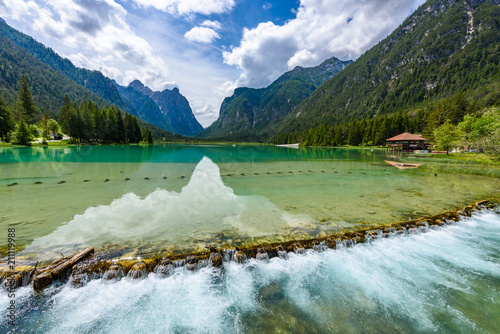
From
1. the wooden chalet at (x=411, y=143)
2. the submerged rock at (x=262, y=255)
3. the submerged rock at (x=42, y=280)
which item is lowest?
the submerged rock at (x=262, y=255)

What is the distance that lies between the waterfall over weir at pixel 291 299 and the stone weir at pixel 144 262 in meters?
0.23

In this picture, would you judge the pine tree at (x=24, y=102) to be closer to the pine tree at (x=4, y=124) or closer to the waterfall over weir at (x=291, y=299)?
the pine tree at (x=4, y=124)

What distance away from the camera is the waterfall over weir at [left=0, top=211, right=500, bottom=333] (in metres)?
5.35

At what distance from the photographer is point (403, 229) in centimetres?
1113

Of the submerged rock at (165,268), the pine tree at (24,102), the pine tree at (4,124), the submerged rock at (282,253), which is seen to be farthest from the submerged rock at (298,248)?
the pine tree at (24,102)

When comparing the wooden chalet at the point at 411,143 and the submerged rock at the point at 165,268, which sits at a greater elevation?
the wooden chalet at the point at 411,143

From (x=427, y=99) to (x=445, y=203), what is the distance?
24848 cm

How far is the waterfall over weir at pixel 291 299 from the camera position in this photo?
17.6 ft

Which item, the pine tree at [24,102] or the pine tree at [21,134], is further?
the pine tree at [24,102]

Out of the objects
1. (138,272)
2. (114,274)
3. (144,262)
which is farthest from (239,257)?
(114,274)

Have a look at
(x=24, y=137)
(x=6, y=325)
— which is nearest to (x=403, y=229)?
(x=6, y=325)

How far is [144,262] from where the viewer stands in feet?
24.5

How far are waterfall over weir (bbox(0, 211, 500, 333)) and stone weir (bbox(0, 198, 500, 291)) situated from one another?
235 millimetres

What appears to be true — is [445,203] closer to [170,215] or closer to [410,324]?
[410,324]
